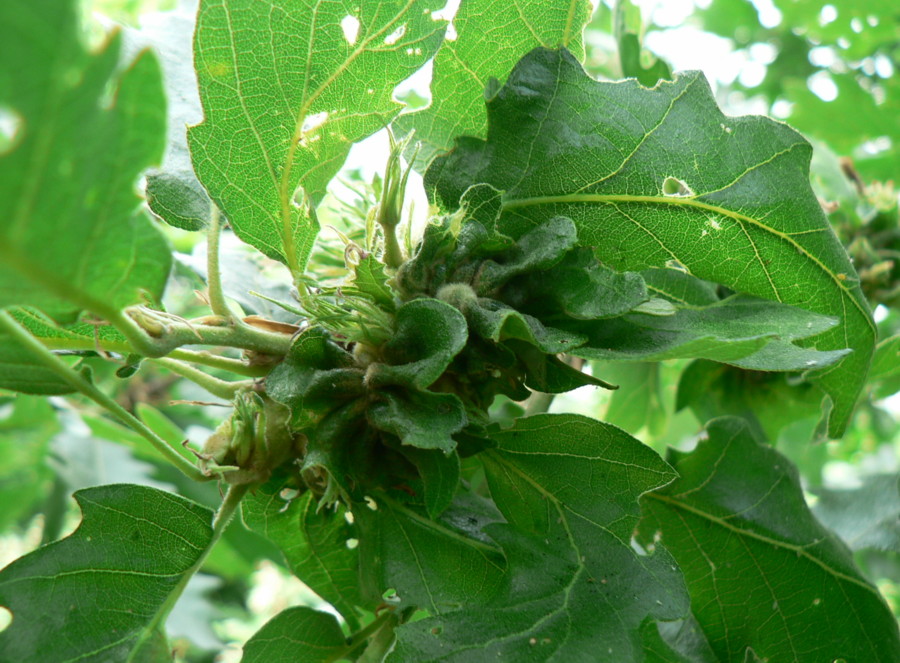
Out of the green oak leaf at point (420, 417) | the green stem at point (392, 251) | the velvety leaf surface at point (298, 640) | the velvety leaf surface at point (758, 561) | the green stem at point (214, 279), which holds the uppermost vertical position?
the green stem at point (392, 251)

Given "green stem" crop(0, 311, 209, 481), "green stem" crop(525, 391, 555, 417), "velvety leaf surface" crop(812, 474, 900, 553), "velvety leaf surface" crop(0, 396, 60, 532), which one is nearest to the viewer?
"green stem" crop(0, 311, 209, 481)

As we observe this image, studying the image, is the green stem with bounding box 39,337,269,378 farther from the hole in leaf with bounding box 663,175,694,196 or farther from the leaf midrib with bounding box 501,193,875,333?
the hole in leaf with bounding box 663,175,694,196

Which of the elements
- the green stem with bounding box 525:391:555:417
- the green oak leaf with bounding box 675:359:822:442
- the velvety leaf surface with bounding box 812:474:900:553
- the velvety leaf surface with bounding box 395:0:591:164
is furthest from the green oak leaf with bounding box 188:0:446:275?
the velvety leaf surface with bounding box 812:474:900:553

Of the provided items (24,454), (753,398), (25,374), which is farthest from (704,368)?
(24,454)

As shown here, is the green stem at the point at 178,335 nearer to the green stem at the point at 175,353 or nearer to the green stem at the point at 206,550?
the green stem at the point at 175,353

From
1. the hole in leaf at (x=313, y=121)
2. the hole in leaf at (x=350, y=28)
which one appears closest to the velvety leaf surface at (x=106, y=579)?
the hole in leaf at (x=313, y=121)

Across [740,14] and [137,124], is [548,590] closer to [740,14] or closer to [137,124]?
[137,124]

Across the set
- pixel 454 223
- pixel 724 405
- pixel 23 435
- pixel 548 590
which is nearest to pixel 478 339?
pixel 454 223
